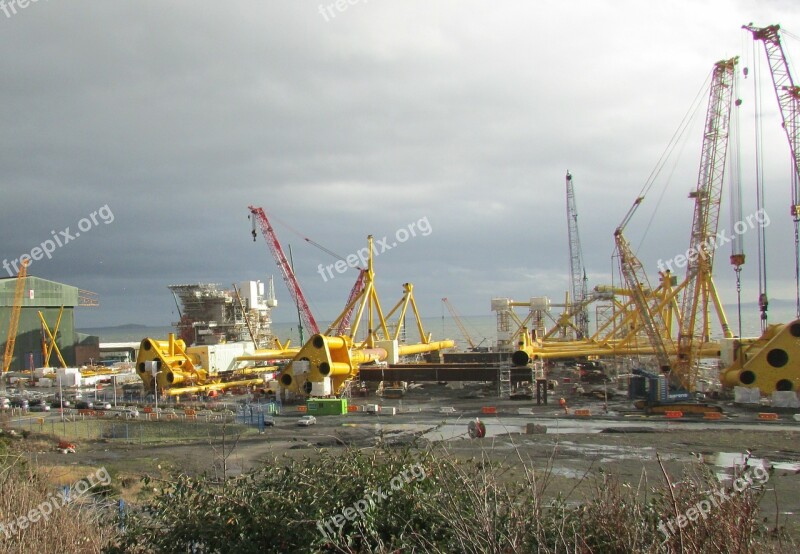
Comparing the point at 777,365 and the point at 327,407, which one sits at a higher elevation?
the point at 777,365

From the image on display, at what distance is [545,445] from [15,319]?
79.6m

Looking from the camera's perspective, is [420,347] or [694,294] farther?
[420,347]

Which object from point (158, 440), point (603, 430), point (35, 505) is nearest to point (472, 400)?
point (603, 430)

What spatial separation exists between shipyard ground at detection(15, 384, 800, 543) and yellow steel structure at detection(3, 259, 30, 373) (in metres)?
58.1

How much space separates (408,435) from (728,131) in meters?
44.5

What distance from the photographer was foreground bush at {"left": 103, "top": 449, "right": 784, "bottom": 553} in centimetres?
786

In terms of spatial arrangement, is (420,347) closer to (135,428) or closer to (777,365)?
(777,365)

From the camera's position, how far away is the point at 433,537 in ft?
30.1

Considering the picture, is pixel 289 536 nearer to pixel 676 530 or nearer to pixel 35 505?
pixel 676 530
